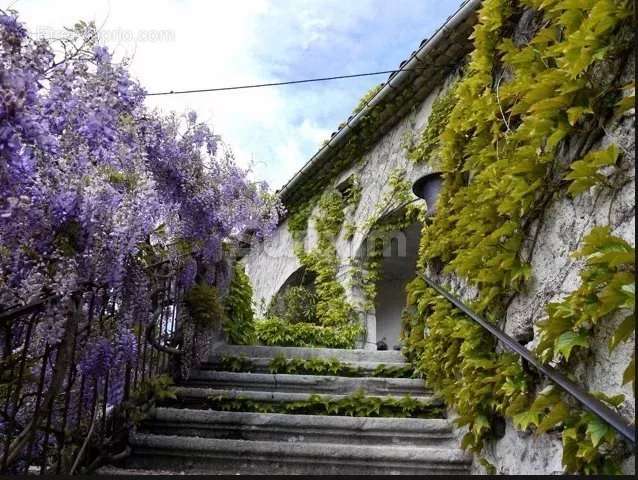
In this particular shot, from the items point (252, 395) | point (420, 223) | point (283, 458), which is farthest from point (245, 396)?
point (420, 223)

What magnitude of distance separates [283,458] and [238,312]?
1804 millimetres

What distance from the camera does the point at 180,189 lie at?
2.90 meters

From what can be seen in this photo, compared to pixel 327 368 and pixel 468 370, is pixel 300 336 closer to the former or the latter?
pixel 327 368

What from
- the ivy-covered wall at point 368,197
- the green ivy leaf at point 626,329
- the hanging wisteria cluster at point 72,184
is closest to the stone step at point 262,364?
the hanging wisteria cluster at point 72,184

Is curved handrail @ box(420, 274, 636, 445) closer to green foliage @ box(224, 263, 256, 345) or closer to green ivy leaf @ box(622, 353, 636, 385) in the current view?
green ivy leaf @ box(622, 353, 636, 385)

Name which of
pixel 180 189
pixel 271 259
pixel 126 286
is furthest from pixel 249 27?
pixel 271 259

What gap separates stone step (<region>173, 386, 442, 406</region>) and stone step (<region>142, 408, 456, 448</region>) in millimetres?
205

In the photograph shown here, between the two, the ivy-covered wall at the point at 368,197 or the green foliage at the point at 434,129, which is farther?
the ivy-covered wall at the point at 368,197

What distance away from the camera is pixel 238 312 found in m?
4.09

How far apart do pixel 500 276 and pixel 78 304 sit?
152 centimetres

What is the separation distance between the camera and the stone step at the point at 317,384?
9.91ft

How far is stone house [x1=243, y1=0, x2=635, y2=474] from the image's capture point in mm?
1410

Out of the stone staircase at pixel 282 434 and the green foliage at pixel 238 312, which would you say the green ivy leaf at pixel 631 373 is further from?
the green foliage at pixel 238 312

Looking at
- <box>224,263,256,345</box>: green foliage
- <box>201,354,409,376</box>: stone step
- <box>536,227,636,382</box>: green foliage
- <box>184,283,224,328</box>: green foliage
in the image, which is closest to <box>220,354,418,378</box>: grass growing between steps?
<box>201,354,409,376</box>: stone step
